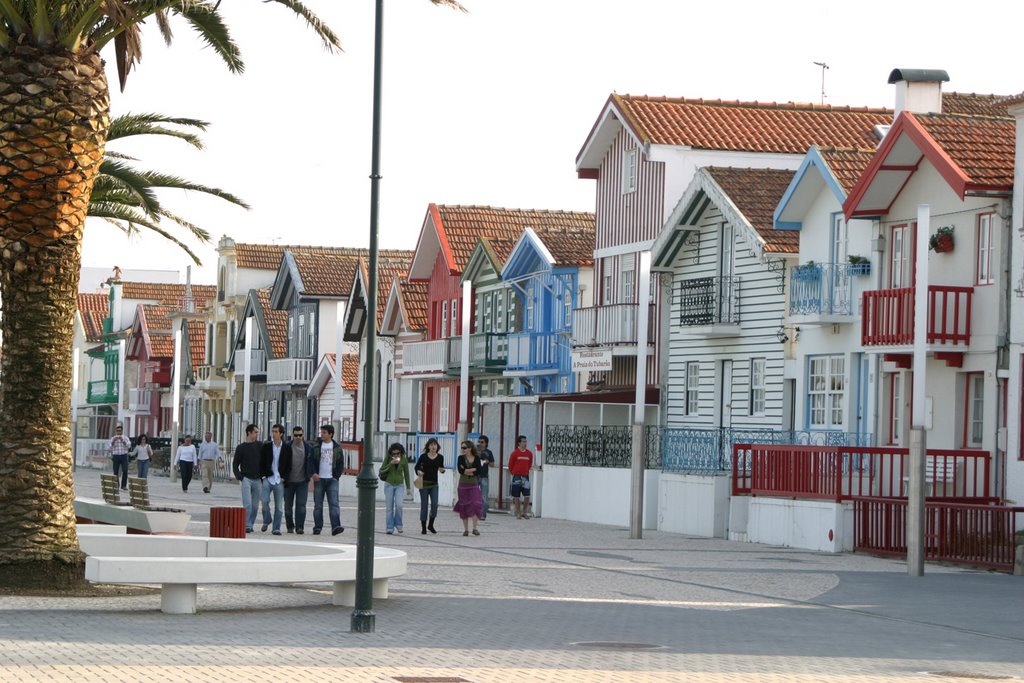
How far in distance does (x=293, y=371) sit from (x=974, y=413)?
1726 inches

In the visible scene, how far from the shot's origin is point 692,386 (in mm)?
42469

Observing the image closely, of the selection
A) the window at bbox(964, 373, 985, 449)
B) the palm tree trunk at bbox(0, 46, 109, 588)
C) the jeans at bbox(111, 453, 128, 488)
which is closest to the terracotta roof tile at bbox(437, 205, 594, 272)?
the jeans at bbox(111, 453, 128, 488)

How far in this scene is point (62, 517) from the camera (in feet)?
63.0

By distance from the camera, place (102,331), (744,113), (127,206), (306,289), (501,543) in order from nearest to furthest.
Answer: (127,206)
(501,543)
(744,113)
(306,289)
(102,331)

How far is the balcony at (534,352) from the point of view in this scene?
164 feet

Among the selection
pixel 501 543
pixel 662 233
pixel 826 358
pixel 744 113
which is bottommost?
pixel 501 543

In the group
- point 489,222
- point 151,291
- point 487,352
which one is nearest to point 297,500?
point 487,352

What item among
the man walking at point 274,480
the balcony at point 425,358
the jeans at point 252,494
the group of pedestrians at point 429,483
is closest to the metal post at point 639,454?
the group of pedestrians at point 429,483

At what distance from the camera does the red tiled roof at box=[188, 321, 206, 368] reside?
9112 centimetres

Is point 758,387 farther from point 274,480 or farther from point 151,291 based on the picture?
point 151,291

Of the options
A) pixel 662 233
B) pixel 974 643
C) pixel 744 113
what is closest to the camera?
pixel 974 643

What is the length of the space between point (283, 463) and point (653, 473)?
8752 millimetres

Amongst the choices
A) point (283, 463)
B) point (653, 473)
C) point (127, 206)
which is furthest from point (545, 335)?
point (127, 206)

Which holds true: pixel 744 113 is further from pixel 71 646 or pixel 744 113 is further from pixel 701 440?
pixel 71 646
